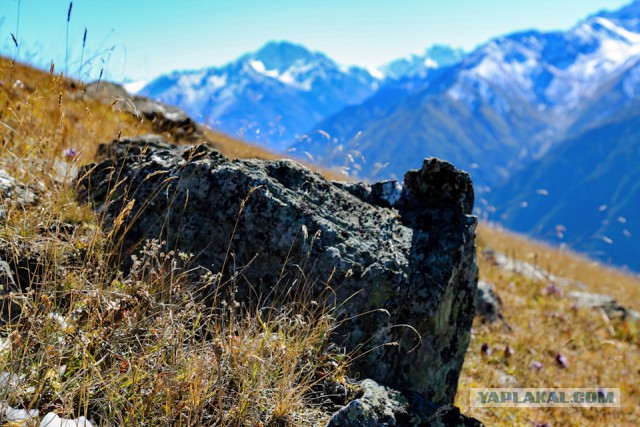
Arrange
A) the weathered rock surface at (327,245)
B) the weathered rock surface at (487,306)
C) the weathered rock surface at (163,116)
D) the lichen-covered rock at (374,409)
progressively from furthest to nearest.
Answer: the weathered rock surface at (163,116), the weathered rock surface at (487,306), the weathered rock surface at (327,245), the lichen-covered rock at (374,409)

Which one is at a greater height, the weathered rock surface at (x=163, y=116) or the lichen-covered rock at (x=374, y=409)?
the weathered rock surface at (x=163, y=116)

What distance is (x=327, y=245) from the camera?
144 inches

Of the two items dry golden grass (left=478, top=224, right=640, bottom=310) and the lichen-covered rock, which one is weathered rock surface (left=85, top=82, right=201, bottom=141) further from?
the lichen-covered rock

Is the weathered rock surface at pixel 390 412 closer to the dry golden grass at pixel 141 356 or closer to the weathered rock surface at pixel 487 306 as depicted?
the dry golden grass at pixel 141 356

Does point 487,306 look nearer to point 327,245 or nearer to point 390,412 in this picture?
point 327,245

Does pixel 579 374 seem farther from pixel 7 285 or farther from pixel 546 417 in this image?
pixel 7 285

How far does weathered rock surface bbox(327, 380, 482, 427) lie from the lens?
108 inches

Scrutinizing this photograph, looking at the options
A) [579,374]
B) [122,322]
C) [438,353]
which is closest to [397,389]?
[438,353]

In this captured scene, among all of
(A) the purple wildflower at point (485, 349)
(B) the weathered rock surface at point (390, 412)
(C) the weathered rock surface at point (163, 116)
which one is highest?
(C) the weathered rock surface at point (163, 116)

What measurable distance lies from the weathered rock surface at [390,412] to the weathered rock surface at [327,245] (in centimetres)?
29

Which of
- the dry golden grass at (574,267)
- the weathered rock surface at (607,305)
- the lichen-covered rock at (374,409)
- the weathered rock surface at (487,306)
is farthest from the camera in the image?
the dry golden grass at (574,267)

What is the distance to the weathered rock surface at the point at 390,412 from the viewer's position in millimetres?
2740

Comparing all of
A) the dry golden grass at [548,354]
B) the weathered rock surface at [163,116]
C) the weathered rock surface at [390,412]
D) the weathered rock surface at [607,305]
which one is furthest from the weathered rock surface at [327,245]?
the weathered rock surface at [163,116]

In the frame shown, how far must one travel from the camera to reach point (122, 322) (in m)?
2.87
